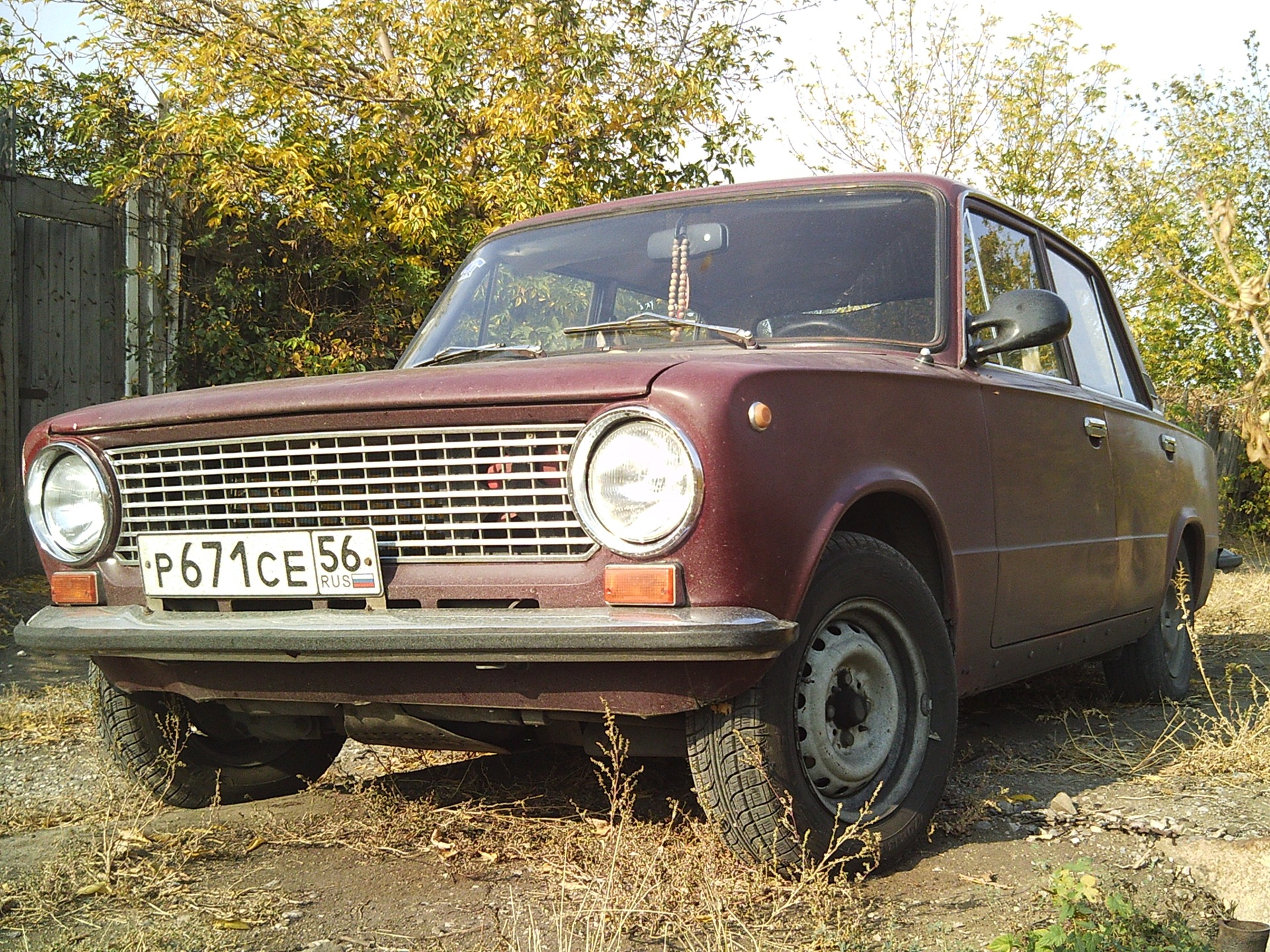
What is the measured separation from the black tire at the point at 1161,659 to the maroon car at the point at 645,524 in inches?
48.2

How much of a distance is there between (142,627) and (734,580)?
138 centimetres

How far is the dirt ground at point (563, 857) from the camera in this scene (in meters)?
2.45

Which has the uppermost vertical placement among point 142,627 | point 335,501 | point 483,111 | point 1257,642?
point 483,111

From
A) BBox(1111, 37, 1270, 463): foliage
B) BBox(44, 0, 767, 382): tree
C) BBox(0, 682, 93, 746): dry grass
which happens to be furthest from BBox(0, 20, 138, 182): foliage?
BBox(1111, 37, 1270, 463): foliage

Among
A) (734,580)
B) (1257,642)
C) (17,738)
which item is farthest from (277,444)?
(1257,642)

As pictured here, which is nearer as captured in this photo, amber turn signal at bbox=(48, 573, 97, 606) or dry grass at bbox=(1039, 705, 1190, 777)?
amber turn signal at bbox=(48, 573, 97, 606)

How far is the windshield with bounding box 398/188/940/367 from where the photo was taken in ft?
11.0

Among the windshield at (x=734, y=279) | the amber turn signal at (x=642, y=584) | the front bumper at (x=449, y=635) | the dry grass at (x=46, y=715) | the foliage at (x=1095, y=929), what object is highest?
the windshield at (x=734, y=279)

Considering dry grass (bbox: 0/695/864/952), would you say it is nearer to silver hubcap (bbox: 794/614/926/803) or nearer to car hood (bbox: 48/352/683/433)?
silver hubcap (bbox: 794/614/926/803)

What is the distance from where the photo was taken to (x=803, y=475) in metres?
2.56

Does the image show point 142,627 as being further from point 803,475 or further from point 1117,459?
point 1117,459

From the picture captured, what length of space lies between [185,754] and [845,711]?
1857 mm

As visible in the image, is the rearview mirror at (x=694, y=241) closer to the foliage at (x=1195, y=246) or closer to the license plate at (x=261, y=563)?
the license plate at (x=261, y=563)

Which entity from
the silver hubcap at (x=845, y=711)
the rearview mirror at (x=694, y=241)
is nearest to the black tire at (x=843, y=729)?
the silver hubcap at (x=845, y=711)
